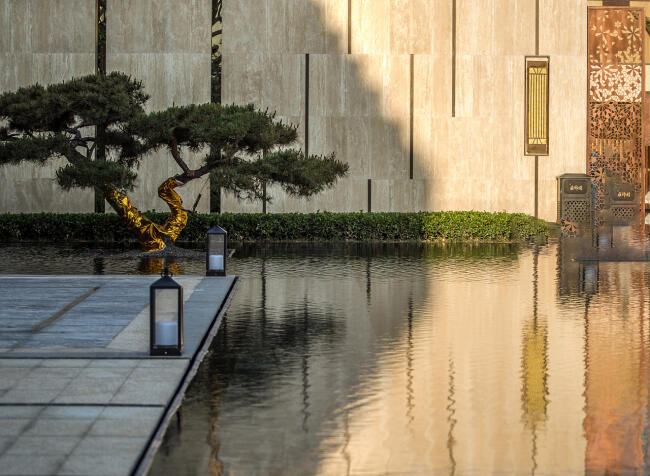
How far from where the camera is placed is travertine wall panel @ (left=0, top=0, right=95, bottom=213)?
32.0 m

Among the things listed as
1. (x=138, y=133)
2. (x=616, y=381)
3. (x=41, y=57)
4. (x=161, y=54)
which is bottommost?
(x=616, y=381)

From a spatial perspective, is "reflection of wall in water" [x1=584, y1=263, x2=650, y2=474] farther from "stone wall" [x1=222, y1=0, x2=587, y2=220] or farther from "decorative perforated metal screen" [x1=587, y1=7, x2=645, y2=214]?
"decorative perforated metal screen" [x1=587, y1=7, x2=645, y2=214]

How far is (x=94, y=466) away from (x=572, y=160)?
27940 mm

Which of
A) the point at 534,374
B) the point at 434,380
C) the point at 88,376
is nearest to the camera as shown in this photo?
the point at 88,376

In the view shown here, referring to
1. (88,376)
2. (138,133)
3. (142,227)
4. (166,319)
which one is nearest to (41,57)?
(138,133)

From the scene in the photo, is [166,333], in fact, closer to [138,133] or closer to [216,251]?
[216,251]

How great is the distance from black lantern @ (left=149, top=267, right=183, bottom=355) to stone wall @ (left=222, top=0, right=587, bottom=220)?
2156cm

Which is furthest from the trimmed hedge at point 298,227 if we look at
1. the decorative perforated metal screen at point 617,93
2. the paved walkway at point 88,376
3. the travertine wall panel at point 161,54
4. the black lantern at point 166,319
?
the black lantern at point 166,319

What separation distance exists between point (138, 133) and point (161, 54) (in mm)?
8946

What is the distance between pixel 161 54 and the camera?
32.3 meters

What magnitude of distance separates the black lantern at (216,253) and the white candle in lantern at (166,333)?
769cm

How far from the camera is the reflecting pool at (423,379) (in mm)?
7113

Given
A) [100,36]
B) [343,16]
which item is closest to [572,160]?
[343,16]

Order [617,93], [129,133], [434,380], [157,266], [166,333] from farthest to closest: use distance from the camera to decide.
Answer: [617,93] → [129,133] → [157,266] → [166,333] → [434,380]
